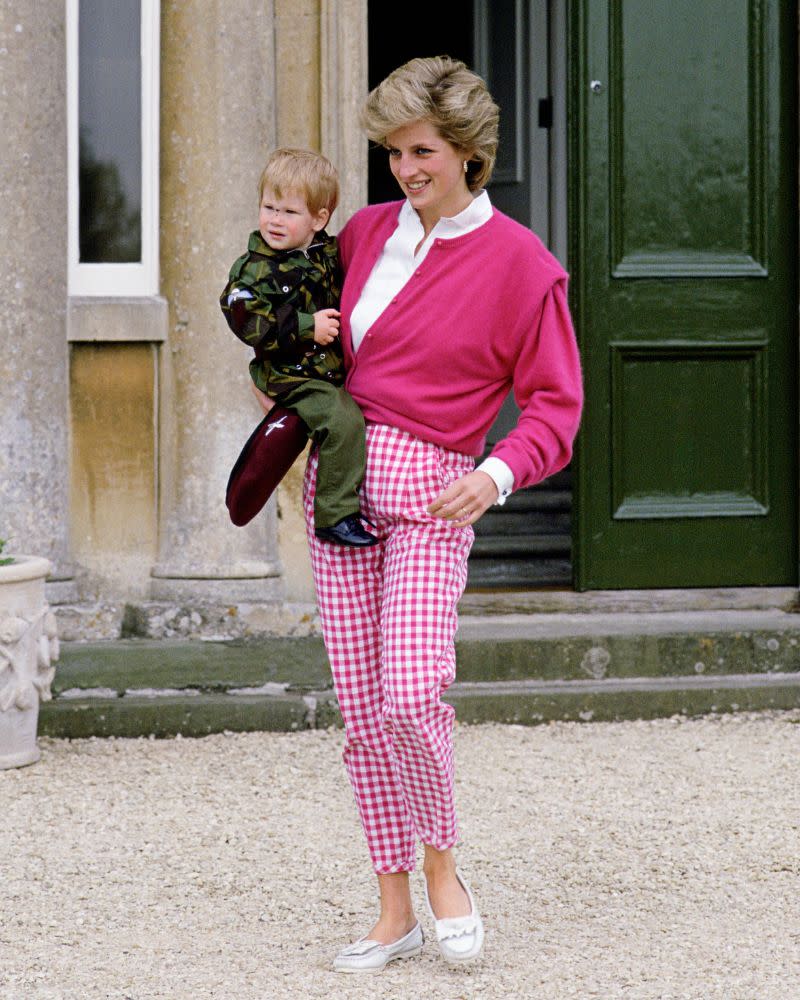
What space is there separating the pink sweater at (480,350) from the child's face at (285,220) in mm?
194

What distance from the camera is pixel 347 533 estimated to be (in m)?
3.41

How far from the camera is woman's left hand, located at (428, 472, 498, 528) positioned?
126 inches

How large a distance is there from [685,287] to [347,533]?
3528 mm

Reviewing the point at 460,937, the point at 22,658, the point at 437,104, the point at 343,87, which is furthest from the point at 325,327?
the point at 343,87

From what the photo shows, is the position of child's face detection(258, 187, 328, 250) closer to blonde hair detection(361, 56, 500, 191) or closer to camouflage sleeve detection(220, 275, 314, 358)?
camouflage sleeve detection(220, 275, 314, 358)

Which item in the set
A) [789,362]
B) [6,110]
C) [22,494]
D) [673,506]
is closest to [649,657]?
[673,506]

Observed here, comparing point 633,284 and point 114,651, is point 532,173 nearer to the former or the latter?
point 633,284

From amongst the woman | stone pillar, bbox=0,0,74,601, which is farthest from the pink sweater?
stone pillar, bbox=0,0,74,601

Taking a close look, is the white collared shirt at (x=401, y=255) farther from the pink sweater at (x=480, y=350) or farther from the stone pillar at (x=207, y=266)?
the stone pillar at (x=207, y=266)

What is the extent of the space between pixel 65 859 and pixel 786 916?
1.70 metres

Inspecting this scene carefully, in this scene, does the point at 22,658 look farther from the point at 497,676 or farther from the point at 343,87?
the point at 343,87

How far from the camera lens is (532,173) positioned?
842 centimetres

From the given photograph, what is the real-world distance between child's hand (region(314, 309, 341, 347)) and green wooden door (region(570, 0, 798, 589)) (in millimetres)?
3224

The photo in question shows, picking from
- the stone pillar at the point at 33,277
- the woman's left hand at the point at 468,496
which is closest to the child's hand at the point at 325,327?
the woman's left hand at the point at 468,496
